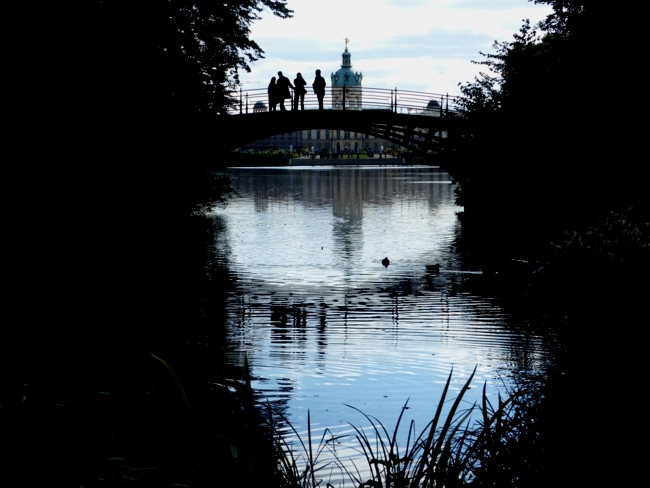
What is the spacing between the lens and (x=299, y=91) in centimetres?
3688

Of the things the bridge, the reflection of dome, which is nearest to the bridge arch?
the bridge

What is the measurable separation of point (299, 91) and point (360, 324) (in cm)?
2572

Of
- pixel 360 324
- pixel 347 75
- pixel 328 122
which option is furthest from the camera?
pixel 347 75

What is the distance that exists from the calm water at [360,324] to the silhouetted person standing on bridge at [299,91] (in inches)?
469

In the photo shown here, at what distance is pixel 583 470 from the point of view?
5676mm

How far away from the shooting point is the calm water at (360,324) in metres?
8.68

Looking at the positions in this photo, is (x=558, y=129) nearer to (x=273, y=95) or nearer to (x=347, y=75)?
(x=273, y=95)

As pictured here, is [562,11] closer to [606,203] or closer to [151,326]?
[606,203]

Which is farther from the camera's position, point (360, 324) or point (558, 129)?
point (558, 129)

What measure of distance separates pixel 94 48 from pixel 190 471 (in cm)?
1340

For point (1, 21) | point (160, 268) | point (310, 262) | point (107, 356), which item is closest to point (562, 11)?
point (310, 262)

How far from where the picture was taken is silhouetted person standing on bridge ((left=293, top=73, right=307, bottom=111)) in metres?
36.8

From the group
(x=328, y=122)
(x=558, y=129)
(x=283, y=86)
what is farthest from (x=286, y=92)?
(x=558, y=129)

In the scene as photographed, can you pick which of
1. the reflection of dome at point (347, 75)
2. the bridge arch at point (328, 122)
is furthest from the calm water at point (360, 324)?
the reflection of dome at point (347, 75)
